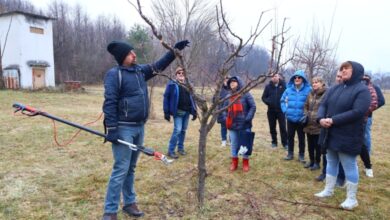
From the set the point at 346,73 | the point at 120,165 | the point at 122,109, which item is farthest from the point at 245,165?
the point at 122,109

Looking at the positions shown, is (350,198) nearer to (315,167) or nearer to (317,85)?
(315,167)

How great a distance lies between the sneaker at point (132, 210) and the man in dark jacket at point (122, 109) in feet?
0.94

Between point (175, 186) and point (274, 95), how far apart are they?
10.5 ft

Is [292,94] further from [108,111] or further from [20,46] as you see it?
[20,46]

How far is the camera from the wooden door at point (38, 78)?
85.3 ft

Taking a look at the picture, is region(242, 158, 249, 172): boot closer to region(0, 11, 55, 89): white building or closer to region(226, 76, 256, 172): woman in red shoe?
region(226, 76, 256, 172): woman in red shoe

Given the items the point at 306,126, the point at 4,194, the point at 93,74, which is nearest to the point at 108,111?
the point at 4,194

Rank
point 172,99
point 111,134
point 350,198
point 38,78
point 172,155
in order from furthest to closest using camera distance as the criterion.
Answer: point 38,78 < point 172,155 < point 172,99 < point 350,198 < point 111,134

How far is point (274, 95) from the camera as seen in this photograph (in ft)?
22.5

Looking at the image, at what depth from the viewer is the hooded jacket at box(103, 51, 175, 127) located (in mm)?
3230

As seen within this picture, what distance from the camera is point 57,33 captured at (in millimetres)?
44594

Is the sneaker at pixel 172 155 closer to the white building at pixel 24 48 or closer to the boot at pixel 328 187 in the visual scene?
the boot at pixel 328 187

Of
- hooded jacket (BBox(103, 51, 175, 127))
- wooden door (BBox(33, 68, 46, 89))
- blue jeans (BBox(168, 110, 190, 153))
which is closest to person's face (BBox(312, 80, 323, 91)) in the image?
blue jeans (BBox(168, 110, 190, 153))

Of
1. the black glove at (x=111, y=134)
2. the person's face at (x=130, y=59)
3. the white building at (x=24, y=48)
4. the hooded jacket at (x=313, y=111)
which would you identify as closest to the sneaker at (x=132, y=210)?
the black glove at (x=111, y=134)
